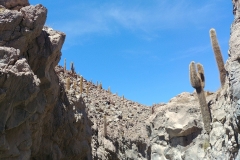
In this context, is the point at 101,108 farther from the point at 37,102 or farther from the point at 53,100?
the point at 37,102

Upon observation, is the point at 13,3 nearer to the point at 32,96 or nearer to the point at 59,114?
the point at 32,96

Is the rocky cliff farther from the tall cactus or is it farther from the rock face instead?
the tall cactus

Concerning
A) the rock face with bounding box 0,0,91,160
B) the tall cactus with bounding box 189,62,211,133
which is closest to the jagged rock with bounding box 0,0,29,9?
the rock face with bounding box 0,0,91,160

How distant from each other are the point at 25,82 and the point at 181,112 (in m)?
13.2

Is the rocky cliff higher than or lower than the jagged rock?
lower

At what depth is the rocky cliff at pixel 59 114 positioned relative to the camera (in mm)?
11641

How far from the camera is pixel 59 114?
1881 centimetres

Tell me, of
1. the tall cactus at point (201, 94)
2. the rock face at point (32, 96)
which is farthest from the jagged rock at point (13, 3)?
the tall cactus at point (201, 94)

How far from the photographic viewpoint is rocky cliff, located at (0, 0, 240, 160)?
11.6 metres

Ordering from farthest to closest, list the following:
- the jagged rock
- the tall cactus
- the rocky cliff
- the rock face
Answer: the tall cactus, the jagged rock, the rocky cliff, the rock face

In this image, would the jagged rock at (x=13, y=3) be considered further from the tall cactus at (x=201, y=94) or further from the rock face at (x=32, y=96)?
the tall cactus at (x=201, y=94)

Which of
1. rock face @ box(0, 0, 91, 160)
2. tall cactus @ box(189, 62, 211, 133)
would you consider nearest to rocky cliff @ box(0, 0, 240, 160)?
Answer: rock face @ box(0, 0, 91, 160)

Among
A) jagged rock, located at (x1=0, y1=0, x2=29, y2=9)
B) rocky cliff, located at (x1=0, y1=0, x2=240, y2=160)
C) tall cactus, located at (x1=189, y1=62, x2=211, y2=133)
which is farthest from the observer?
tall cactus, located at (x1=189, y1=62, x2=211, y2=133)

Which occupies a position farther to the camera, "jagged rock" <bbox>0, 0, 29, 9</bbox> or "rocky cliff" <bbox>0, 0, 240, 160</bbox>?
"jagged rock" <bbox>0, 0, 29, 9</bbox>
